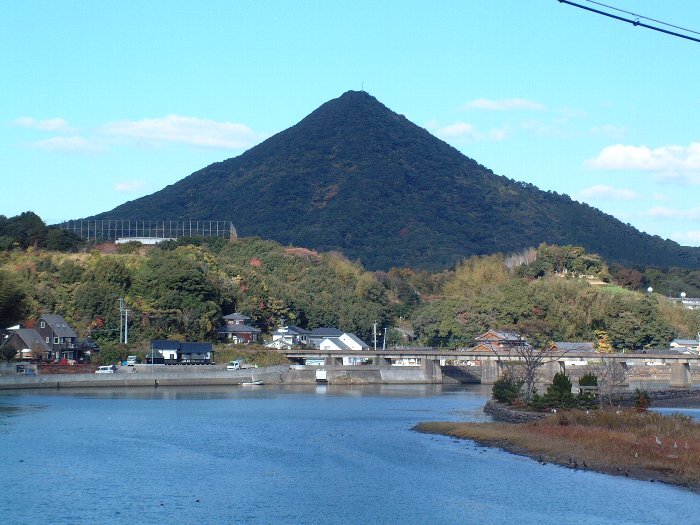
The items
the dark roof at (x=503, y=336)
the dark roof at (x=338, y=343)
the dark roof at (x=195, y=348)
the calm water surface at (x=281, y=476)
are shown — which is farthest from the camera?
the dark roof at (x=338, y=343)

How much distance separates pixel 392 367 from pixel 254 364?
11.1 meters

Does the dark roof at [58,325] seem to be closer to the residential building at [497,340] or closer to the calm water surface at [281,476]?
the calm water surface at [281,476]

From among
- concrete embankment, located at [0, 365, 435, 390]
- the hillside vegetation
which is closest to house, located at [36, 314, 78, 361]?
the hillside vegetation

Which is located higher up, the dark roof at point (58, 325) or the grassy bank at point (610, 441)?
the dark roof at point (58, 325)

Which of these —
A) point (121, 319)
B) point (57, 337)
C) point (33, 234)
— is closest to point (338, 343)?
point (121, 319)

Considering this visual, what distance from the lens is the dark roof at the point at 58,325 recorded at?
6644 cm

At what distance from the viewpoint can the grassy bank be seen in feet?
86.1

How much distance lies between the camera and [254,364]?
7156 centimetres

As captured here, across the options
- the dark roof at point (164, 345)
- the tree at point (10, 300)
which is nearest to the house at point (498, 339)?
the dark roof at point (164, 345)

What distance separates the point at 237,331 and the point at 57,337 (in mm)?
15587

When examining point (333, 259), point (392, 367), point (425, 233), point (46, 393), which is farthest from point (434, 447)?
point (425, 233)

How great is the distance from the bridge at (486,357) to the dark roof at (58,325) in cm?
1637

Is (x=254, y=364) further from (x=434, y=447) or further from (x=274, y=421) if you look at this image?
(x=434, y=447)

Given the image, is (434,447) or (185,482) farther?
(434,447)
